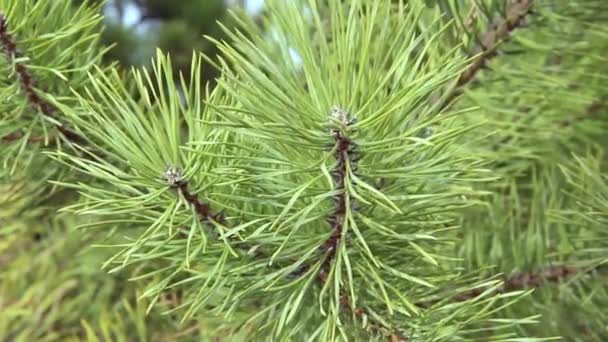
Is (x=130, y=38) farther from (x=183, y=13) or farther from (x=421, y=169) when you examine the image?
(x=421, y=169)

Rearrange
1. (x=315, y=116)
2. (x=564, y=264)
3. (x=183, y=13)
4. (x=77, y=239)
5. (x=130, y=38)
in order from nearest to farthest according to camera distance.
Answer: (x=315, y=116) < (x=564, y=264) < (x=77, y=239) < (x=130, y=38) < (x=183, y=13)

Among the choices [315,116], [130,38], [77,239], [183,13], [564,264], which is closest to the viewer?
[315,116]

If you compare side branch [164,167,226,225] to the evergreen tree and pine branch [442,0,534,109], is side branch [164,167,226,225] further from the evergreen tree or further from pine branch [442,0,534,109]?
pine branch [442,0,534,109]

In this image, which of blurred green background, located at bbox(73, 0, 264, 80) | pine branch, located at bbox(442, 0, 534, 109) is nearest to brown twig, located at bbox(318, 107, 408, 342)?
pine branch, located at bbox(442, 0, 534, 109)

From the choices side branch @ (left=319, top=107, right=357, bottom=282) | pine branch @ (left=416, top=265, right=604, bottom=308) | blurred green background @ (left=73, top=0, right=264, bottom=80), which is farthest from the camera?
blurred green background @ (left=73, top=0, right=264, bottom=80)

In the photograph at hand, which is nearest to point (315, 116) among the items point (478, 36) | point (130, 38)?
point (478, 36)

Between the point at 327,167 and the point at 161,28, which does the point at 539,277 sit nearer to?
the point at 327,167

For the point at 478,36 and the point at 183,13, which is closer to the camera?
the point at 478,36
